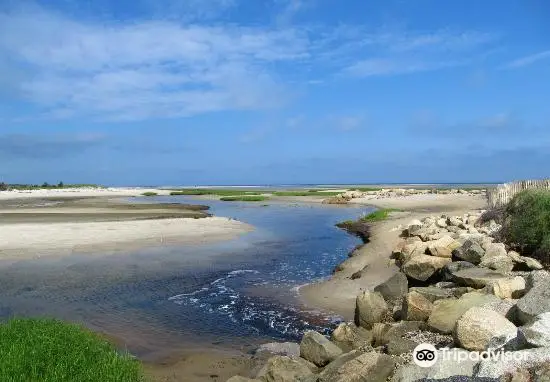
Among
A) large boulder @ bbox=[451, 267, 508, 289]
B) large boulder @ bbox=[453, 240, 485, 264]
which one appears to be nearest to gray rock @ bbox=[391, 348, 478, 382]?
large boulder @ bbox=[451, 267, 508, 289]

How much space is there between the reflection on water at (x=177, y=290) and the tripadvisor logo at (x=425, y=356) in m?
5.01

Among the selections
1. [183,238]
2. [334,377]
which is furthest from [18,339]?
[183,238]

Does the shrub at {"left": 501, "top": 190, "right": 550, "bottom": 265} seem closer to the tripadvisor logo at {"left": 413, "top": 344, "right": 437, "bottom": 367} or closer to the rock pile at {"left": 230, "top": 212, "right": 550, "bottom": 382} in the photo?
the rock pile at {"left": 230, "top": 212, "right": 550, "bottom": 382}

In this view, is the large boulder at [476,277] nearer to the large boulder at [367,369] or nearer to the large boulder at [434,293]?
the large boulder at [434,293]

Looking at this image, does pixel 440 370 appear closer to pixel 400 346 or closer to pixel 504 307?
pixel 400 346

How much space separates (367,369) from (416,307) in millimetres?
4012

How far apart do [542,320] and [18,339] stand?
969cm

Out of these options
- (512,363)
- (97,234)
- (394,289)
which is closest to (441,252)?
(394,289)

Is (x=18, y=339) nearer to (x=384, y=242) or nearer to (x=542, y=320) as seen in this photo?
(x=542, y=320)

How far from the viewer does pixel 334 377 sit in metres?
8.25

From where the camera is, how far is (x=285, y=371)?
912cm

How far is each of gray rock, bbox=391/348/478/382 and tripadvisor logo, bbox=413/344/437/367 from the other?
97 millimetres

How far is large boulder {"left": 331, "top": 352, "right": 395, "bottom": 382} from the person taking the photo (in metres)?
7.92

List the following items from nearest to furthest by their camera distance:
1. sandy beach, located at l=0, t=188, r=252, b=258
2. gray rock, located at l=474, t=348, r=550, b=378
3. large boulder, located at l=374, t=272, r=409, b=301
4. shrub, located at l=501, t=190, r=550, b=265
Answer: gray rock, located at l=474, t=348, r=550, b=378 → large boulder, located at l=374, t=272, r=409, b=301 → shrub, located at l=501, t=190, r=550, b=265 → sandy beach, located at l=0, t=188, r=252, b=258
